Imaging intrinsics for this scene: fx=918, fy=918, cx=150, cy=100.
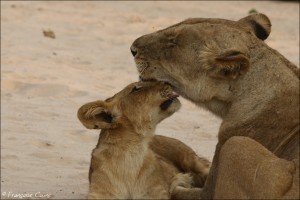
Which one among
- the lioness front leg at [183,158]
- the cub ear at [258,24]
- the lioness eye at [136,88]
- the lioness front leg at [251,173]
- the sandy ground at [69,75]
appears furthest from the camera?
the sandy ground at [69,75]

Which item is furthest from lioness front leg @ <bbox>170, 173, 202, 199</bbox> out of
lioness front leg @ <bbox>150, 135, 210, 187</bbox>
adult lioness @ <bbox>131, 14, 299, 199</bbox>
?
adult lioness @ <bbox>131, 14, 299, 199</bbox>

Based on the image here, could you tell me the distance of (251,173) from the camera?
4410 mm

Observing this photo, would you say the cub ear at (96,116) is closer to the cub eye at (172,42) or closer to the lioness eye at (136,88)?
the lioness eye at (136,88)

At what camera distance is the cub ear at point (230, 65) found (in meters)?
4.69

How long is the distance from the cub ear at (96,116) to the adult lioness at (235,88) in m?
0.44

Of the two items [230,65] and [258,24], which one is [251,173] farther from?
[258,24]

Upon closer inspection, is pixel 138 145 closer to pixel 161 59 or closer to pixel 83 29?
pixel 161 59

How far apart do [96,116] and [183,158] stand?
1.01 m

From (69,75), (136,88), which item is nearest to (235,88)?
(136,88)

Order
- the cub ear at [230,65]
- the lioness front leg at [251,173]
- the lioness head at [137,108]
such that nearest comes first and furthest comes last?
the lioness front leg at [251,173]
the cub ear at [230,65]
the lioness head at [137,108]

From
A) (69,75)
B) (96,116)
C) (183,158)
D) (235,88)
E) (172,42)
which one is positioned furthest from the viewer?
(69,75)

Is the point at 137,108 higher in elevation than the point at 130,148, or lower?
higher

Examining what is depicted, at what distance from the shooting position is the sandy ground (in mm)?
6883

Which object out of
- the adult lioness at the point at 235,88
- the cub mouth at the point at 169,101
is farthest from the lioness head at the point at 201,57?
the cub mouth at the point at 169,101
